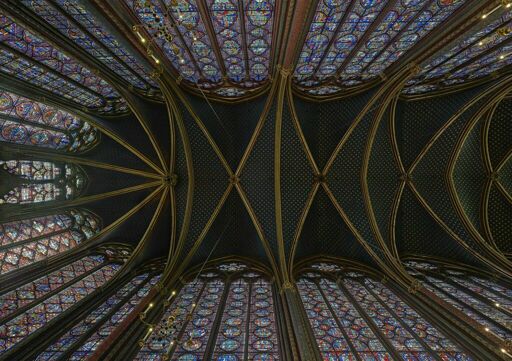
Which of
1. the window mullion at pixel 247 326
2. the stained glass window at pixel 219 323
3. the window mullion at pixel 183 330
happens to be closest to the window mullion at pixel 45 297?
the stained glass window at pixel 219 323

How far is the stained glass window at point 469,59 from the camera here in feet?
24.6

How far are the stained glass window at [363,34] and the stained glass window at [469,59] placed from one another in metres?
0.94

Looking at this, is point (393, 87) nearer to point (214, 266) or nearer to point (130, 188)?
point (214, 266)

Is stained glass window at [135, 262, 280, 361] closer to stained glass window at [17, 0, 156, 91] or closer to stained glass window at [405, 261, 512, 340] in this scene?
stained glass window at [405, 261, 512, 340]

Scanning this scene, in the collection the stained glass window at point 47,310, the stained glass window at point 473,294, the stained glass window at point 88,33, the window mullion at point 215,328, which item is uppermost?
the stained glass window at point 88,33

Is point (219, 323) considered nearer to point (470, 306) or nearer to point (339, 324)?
point (339, 324)

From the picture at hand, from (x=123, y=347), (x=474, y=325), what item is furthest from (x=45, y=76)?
(x=474, y=325)

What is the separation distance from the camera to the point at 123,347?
269 inches

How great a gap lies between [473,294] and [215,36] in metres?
10.6

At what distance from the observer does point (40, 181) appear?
11.4 meters

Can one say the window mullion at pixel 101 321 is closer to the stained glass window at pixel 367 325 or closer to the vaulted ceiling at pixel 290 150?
the vaulted ceiling at pixel 290 150

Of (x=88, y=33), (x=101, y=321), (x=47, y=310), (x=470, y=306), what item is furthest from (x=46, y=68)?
(x=470, y=306)

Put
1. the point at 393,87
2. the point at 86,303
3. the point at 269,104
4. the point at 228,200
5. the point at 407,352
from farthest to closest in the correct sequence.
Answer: the point at 228,200 < the point at 269,104 < the point at 393,87 < the point at 86,303 < the point at 407,352

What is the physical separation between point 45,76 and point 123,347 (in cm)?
803
